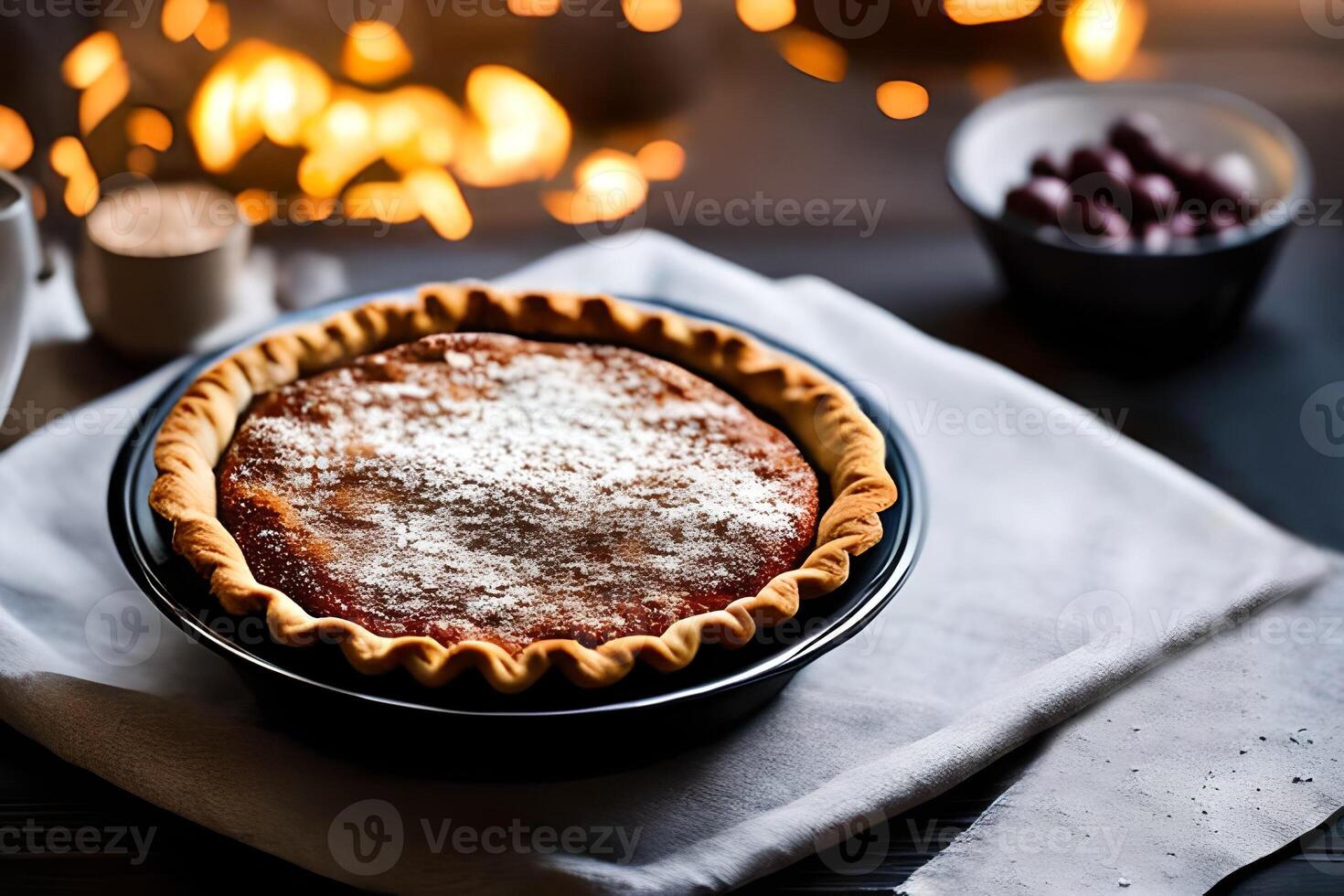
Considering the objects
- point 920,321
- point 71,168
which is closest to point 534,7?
point 71,168

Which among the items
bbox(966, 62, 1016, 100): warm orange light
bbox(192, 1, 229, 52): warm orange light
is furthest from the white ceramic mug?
bbox(966, 62, 1016, 100): warm orange light

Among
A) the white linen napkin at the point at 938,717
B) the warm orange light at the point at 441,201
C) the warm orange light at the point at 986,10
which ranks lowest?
the warm orange light at the point at 441,201

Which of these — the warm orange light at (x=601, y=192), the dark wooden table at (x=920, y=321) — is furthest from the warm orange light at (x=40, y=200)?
the warm orange light at (x=601, y=192)

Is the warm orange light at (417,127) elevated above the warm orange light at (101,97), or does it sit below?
below

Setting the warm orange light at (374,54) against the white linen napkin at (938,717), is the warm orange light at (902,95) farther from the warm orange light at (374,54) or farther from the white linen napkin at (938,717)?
the white linen napkin at (938,717)

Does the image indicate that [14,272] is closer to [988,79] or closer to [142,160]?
[142,160]

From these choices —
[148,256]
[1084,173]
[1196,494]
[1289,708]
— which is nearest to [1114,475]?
[1196,494]

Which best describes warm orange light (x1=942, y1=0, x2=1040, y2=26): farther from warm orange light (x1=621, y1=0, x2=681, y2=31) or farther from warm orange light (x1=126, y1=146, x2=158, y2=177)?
warm orange light (x1=126, y1=146, x2=158, y2=177)
